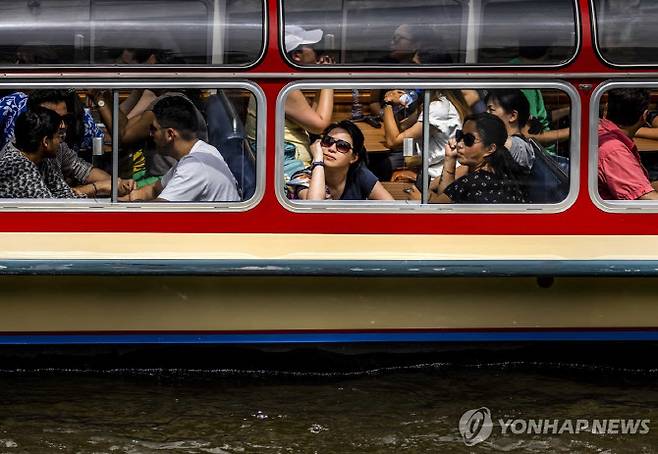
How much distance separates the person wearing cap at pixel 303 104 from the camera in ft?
17.9

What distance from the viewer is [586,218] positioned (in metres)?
5.51

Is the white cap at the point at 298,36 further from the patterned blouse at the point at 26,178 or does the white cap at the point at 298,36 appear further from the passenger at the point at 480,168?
the patterned blouse at the point at 26,178

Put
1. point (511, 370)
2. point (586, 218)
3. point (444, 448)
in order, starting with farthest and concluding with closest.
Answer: point (511, 370), point (586, 218), point (444, 448)

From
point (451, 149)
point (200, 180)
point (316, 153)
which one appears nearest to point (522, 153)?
point (451, 149)

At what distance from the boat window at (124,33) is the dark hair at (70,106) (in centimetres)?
14

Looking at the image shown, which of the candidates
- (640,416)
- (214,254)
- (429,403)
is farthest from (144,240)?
(640,416)

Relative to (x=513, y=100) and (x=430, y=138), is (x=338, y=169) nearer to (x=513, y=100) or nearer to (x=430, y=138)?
(x=430, y=138)

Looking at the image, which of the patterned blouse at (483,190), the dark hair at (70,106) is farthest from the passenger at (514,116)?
the dark hair at (70,106)

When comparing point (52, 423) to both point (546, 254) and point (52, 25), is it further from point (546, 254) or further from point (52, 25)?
point (546, 254)

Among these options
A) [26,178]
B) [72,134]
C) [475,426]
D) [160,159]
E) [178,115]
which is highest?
[178,115]

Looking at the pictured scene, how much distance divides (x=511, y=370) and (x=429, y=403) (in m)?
0.57

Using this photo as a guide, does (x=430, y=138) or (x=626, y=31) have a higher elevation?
(x=626, y=31)

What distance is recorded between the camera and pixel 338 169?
552 centimetres

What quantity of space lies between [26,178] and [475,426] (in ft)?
7.84
